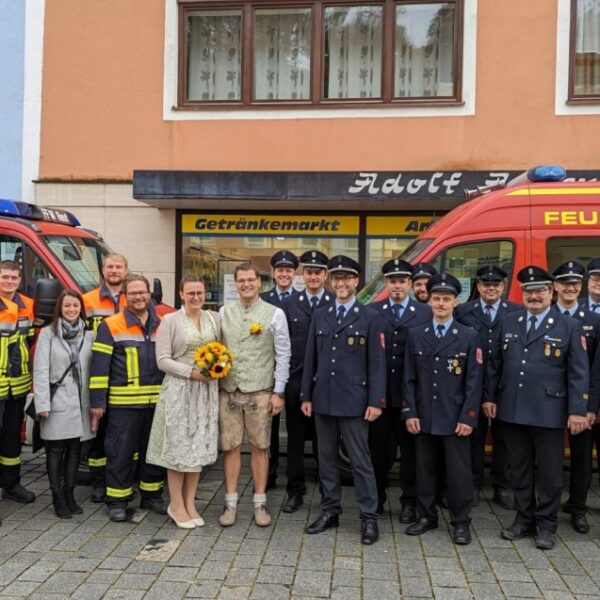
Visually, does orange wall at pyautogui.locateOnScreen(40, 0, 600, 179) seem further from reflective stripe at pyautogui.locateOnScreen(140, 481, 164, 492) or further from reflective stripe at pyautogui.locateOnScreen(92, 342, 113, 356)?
reflective stripe at pyautogui.locateOnScreen(140, 481, 164, 492)

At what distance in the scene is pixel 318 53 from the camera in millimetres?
10852

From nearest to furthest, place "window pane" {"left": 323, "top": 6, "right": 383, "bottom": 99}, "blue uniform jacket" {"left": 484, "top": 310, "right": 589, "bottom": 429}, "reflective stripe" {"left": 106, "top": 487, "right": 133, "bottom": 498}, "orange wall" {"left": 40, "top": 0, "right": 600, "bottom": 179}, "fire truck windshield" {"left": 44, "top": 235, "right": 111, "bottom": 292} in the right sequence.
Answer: "blue uniform jacket" {"left": 484, "top": 310, "right": 589, "bottom": 429} < "reflective stripe" {"left": 106, "top": 487, "right": 133, "bottom": 498} < "fire truck windshield" {"left": 44, "top": 235, "right": 111, "bottom": 292} < "orange wall" {"left": 40, "top": 0, "right": 600, "bottom": 179} < "window pane" {"left": 323, "top": 6, "right": 383, "bottom": 99}

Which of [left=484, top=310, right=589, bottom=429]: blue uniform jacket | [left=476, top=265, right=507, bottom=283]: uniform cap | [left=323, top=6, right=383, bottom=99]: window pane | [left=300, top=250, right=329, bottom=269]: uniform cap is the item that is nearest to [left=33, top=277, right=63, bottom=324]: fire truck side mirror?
[left=300, top=250, right=329, bottom=269]: uniform cap

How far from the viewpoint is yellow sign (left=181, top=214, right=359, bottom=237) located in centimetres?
1073

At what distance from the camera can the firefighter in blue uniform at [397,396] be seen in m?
5.07

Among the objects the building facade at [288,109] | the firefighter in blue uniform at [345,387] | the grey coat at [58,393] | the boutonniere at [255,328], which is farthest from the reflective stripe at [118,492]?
the building facade at [288,109]

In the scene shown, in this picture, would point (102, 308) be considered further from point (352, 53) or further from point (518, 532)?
point (352, 53)

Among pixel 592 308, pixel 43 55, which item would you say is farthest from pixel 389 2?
pixel 592 308

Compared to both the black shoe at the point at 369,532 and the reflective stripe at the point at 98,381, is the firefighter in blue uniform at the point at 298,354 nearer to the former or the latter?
the black shoe at the point at 369,532

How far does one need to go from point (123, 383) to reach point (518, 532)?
122 inches

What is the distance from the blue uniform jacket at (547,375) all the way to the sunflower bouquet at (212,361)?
2.02 meters

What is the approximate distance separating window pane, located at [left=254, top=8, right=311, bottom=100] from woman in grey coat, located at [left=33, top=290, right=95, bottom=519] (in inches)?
270

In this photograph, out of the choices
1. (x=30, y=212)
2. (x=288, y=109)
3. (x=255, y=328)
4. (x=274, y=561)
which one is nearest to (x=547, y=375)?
(x=255, y=328)

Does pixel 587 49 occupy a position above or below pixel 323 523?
above
